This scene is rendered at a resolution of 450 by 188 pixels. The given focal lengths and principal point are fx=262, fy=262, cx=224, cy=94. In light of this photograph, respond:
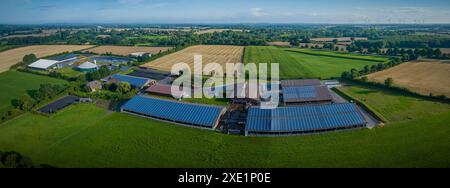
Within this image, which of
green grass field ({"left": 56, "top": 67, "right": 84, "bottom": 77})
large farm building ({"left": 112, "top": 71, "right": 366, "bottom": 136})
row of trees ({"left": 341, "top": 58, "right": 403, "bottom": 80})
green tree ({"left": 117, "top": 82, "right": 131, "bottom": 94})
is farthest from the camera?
green grass field ({"left": 56, "top": 67, "right": 84, "bottom": 77})

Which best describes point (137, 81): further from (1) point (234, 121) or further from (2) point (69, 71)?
(2) point (69, 71)

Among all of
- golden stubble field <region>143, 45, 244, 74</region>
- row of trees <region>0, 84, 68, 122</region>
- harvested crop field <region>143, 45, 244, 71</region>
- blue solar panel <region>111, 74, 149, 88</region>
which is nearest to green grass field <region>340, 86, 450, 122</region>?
golden stubble field <region>143, 45, 244, 74</region>

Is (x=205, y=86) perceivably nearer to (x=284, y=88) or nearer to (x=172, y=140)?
(x=284, y=88)

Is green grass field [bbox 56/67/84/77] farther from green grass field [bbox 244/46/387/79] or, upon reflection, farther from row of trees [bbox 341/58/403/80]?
row of trees [bbox 341/58/403/80]

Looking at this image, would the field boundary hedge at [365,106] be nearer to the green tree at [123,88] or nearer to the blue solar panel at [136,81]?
the blue solar panel at [136,81]

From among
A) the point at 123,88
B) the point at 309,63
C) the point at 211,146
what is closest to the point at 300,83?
the point at 211,146

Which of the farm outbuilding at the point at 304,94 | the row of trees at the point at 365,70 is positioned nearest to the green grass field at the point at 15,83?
the farm outbuilding at the point at 304,94
